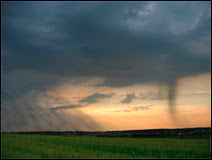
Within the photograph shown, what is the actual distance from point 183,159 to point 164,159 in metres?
1.65

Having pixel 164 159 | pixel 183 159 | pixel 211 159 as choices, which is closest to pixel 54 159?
pixel 164 159

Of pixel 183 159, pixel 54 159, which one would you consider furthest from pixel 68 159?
pixel 183 159

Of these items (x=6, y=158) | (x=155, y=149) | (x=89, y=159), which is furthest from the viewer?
(x=155, y=149)

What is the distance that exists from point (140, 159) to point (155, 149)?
8697mm

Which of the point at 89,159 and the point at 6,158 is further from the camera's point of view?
the point at 6,158

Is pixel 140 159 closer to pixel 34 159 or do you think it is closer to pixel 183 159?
pixel 183 159

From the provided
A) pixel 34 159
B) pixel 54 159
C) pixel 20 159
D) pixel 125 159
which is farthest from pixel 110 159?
pixel 20 159

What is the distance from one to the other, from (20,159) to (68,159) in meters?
3.22

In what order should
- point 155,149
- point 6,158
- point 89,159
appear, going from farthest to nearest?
point 155,149 < point 6,158 < point 89,159

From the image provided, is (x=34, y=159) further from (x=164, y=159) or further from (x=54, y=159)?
(x=164, y=159)

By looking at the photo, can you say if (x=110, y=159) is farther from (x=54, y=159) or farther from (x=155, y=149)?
(x=155, y=149)

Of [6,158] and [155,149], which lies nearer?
[6,158]

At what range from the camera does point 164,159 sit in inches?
644

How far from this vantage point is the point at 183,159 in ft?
55.6
